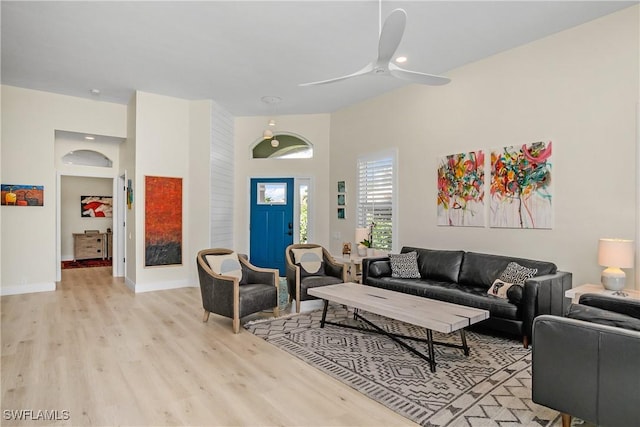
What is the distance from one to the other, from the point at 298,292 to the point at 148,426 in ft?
8.97

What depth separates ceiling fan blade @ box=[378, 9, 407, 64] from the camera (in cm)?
254

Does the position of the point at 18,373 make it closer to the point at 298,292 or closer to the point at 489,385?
the point at 298,292

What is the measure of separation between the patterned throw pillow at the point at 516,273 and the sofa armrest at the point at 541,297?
18cm

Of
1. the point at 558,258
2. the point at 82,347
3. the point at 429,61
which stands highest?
the point at 429,61

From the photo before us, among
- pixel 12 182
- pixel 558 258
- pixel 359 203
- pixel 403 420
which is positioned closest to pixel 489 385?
pixel 403 420

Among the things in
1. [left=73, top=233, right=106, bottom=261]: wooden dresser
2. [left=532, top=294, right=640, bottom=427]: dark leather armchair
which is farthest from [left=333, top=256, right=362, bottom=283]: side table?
[left=73, top=233, right=106, bottom=261]: wooden dresser

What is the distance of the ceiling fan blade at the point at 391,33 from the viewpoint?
2.54m

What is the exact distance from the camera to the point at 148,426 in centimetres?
226

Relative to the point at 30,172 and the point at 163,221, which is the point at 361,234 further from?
the point at 30,172

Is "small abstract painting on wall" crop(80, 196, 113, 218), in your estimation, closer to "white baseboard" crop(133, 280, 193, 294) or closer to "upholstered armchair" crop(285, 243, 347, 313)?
"white baseboard" crop(133, 280, 193, 294)

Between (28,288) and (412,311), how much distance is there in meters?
6.20

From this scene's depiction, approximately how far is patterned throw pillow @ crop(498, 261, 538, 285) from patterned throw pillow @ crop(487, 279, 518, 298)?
0.24 feet

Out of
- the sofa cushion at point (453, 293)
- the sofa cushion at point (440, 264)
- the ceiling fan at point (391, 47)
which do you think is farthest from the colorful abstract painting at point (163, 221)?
the ceiling fan at point (391, 47)

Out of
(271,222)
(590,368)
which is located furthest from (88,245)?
(590,368)
